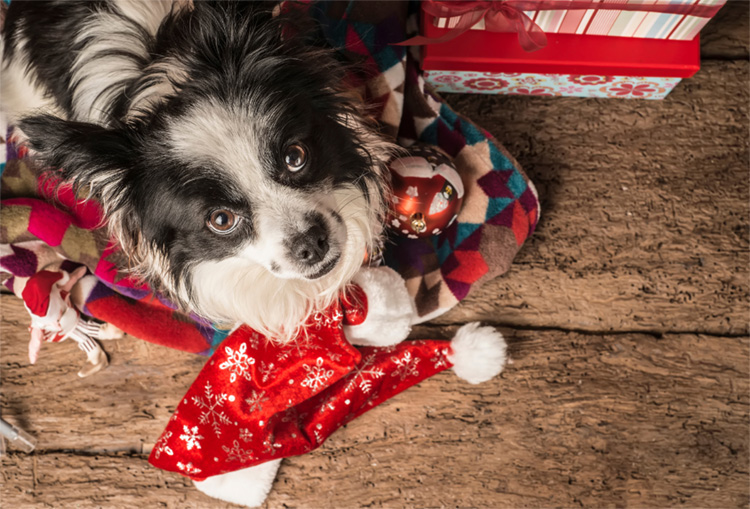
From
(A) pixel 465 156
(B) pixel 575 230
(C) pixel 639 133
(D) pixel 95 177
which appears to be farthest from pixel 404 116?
(D) pixel 95 177

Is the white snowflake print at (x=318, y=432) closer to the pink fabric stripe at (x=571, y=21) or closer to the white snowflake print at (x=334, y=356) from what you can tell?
the white snowflake print at (x=334, y=356)

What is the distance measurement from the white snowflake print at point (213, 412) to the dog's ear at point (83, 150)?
687 mm

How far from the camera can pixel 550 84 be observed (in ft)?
5.70

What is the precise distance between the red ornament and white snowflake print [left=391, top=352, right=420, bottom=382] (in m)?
0.41

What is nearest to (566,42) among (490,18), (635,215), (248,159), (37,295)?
(490,18)

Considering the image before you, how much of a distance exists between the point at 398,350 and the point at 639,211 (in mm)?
949

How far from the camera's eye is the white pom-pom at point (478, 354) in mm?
1686

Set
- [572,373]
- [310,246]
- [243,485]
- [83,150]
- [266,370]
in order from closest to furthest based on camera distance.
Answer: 1. [83,150]
2. [310,246]
3. [266,370]
4. [243,485]
5. [572,373]

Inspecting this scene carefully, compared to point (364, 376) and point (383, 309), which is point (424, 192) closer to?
point (383, 309)

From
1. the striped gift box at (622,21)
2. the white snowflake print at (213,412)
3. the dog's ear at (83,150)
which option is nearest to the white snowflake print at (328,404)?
the white snowflake print at (213,412)

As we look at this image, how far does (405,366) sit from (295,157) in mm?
824

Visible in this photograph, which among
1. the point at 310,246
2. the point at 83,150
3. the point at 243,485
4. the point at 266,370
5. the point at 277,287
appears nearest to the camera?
the point at 83,150

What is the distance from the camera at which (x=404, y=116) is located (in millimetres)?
1771

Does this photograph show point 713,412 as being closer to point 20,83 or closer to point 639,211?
point 639,211
